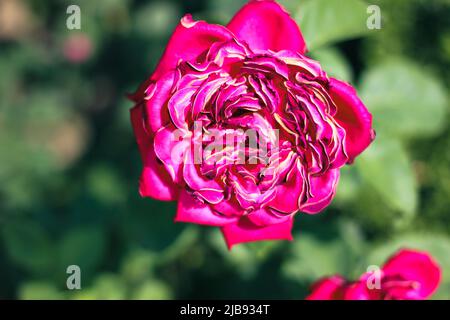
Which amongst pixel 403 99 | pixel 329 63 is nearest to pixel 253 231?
pixel 329 63

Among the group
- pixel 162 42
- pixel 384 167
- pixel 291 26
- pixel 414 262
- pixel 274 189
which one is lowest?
pixel 414 262

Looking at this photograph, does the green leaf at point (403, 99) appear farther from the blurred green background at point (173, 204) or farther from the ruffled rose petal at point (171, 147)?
the ruffled rose petal at point (171, 147)

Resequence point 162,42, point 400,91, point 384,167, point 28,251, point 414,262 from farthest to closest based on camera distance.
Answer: point 162,42
point 28,251
point 400,91
point 384,167
point 414,262

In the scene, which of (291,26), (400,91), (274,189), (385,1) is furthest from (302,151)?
(385,1)

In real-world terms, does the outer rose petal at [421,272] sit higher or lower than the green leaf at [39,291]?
lower

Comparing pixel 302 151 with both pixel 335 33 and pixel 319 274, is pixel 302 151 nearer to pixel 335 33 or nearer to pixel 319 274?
pixel 335 33

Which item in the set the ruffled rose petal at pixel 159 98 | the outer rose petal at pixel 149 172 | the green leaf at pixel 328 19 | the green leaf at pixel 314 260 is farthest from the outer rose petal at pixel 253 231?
the green leaf at pixel 314 260
